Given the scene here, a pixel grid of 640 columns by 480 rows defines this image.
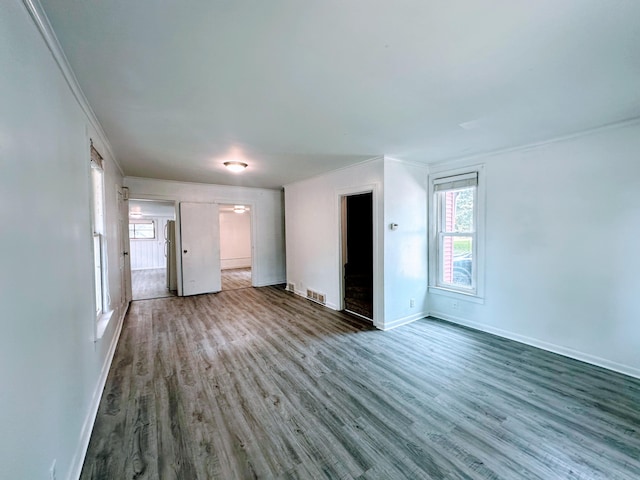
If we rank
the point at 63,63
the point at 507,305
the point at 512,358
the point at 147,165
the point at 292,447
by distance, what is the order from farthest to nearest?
the point at 147,165 < the point at 507,305 < the point at 512,358 < the point at 292,447 < the point at 63,63

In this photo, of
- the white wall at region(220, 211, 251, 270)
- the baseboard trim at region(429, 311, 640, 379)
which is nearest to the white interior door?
the white wall at region(220, 211, 251, 270)

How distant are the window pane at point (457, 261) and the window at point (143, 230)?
34.2 feet

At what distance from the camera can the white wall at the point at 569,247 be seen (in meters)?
2.76

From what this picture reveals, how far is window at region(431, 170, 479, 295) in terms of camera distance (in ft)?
13.0

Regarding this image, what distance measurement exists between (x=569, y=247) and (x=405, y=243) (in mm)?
1887

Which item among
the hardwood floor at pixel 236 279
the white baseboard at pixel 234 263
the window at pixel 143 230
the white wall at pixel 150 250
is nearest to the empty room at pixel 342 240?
the hardwood floor at pixel 236 279

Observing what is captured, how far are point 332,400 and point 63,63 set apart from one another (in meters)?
3.08

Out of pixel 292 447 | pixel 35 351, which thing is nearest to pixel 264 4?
pixel 35 351

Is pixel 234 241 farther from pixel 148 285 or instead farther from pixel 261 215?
pixel 261 215

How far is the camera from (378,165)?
4.00 metres

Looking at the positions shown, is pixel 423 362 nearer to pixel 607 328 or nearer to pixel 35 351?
pixel 607 328

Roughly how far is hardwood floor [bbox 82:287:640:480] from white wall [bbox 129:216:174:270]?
25.3 feet

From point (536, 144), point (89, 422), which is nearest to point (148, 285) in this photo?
point (89, 422)

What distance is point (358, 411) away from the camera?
7.22ft
